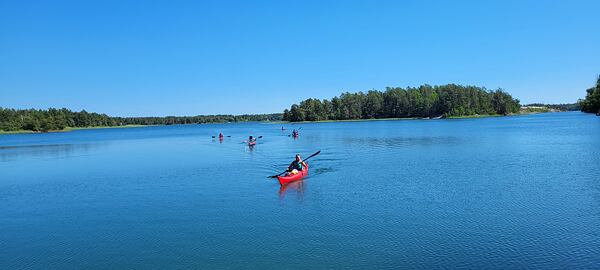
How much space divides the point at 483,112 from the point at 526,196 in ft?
559

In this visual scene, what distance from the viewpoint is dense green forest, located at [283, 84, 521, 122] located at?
550 ft

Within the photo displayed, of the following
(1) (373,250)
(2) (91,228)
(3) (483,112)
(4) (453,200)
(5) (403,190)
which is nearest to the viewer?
(1) (373,250)

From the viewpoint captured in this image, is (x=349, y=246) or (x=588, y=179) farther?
(x=588, y=179)

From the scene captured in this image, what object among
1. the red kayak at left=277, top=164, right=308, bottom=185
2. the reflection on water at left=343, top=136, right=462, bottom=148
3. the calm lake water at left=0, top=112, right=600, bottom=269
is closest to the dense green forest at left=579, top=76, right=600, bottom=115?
the reflection on water at left=343, top=136, right=462, bottom=148

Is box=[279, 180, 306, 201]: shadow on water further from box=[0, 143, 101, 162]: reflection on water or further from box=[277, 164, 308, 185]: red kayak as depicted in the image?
box=[0, 143, 101, 162]: reflection on water

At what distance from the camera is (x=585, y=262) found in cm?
1155

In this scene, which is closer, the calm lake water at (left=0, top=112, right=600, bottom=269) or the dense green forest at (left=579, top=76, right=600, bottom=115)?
the calm lake water at (left=0, top=112, right=600, bottom=269)

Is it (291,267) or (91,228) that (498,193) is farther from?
(91,228)

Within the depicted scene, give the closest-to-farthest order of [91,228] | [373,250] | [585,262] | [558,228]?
[585,262] → [373,250] → [558,228] → [91,228]

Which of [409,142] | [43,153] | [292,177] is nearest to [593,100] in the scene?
[409,142]

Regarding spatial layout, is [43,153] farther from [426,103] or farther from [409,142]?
[426,103]

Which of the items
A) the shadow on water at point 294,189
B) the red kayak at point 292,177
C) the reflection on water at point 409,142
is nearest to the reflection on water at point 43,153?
the reflection on water at point 409,142

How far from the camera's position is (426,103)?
174 meters

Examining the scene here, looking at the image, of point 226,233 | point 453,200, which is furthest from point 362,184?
point 226,233
